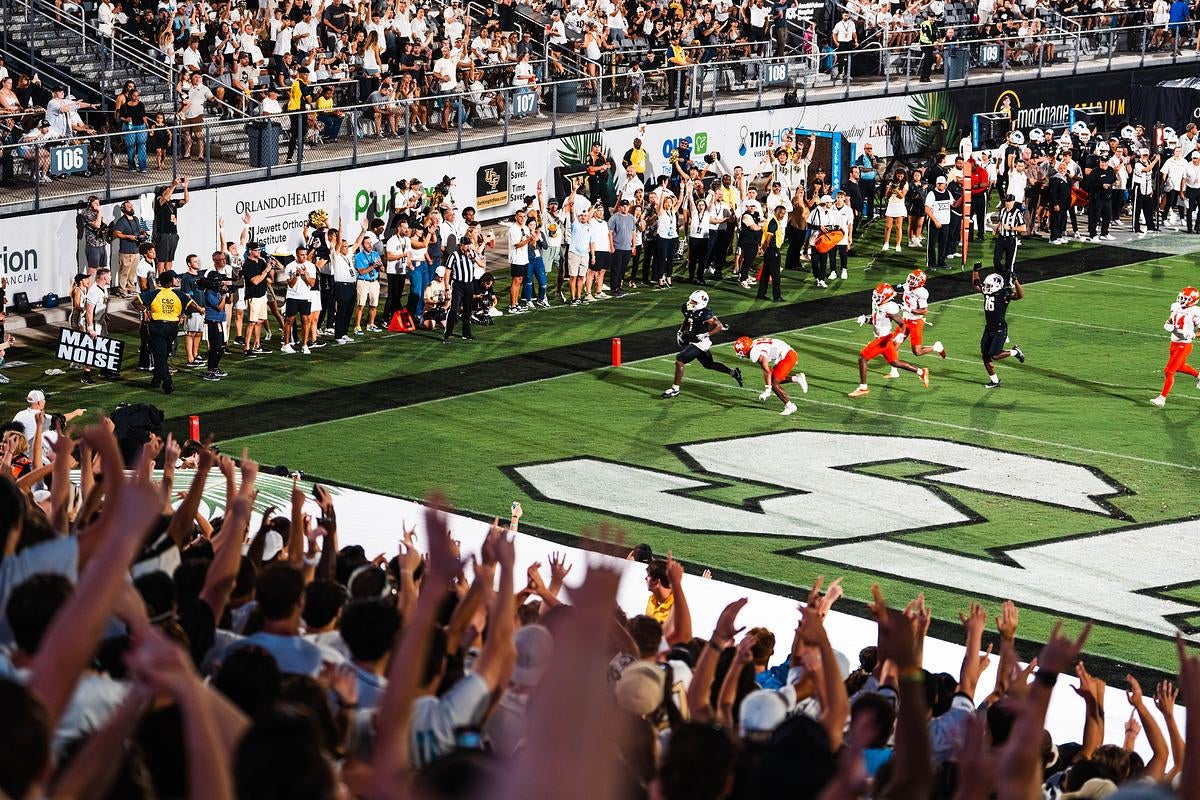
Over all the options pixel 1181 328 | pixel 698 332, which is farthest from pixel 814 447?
pixel 1181 328

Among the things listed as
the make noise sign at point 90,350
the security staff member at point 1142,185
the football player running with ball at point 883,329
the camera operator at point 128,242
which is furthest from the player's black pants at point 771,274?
the make noise sign at point 90,350

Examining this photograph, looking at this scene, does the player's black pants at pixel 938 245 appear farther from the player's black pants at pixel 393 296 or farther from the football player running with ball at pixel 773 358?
the player's black pants at pixel 393 296

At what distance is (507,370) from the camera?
23703 millimetres

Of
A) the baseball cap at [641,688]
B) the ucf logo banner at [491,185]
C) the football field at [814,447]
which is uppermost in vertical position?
the ucf logo banner at [491,185]

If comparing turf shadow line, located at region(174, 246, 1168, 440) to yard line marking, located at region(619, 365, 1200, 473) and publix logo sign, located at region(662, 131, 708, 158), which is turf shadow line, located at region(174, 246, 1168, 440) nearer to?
yard line marking, located at region(619, 365, 1200, 473)

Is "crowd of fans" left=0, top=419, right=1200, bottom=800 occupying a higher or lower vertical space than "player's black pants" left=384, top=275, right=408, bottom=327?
higher

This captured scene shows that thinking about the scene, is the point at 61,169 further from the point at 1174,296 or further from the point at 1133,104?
the point at 1133,104

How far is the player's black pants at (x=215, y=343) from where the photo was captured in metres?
22.6

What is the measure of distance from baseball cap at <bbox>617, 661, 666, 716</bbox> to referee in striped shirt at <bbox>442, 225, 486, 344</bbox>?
18954 mm

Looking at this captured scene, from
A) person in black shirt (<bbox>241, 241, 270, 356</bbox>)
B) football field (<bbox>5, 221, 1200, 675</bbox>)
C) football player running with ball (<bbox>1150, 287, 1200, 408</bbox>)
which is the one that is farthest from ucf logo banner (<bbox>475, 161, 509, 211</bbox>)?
football player running with ball (<bbox>1150, 287, 1200, 408</bbox>)

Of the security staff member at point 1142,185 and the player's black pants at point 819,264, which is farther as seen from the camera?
the security staff member at point 1142,185

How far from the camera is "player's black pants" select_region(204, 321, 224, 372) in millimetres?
22609

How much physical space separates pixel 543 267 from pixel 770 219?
4364 millimetres

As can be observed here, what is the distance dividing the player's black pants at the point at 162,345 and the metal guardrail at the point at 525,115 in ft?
13.6
